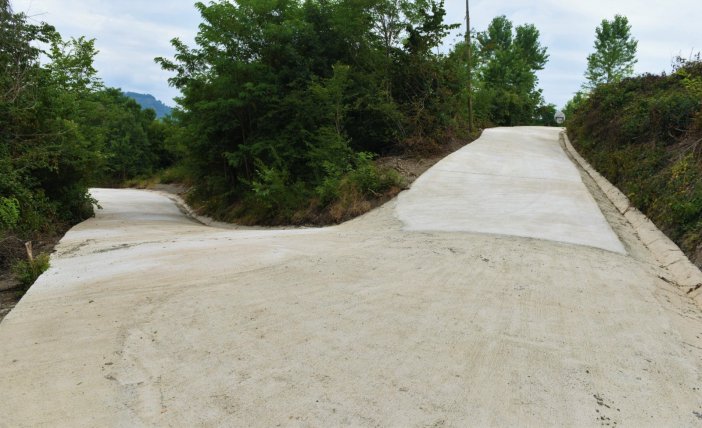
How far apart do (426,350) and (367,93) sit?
1290cm

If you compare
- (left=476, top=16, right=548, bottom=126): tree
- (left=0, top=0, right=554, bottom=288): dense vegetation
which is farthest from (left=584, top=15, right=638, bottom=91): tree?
(left=0, top=0, right=554, bottom=288): dense vegetation

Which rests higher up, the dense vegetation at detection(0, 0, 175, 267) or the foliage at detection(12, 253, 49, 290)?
the dense vegetation at detection(0, 0, 175, 267)

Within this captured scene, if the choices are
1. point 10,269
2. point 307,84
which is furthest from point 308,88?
point 10,269

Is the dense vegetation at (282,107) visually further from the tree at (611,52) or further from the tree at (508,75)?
the tree at (611,52)

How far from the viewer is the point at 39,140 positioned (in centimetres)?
1167

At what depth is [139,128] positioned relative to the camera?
2069 inches

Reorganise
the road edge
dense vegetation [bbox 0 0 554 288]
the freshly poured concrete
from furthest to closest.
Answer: dense vegetation [bbox 0 0 554 288] < the freshly poured concrete < the road edge

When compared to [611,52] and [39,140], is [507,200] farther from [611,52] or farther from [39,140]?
[611,52]

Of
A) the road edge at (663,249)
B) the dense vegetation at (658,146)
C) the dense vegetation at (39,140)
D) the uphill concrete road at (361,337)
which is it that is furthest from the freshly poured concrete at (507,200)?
the dense vegetation at (39,140)

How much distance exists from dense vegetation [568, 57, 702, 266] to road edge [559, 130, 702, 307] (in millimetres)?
121

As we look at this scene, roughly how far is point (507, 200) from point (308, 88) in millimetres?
7470

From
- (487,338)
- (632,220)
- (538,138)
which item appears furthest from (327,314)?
(538,138)

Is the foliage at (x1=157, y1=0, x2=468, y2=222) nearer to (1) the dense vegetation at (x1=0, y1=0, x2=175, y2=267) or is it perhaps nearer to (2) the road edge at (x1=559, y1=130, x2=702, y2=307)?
(1) the dense vegetation at (x1=0, y1=0, x2=175, y2=267)

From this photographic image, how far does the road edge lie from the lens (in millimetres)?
5887
